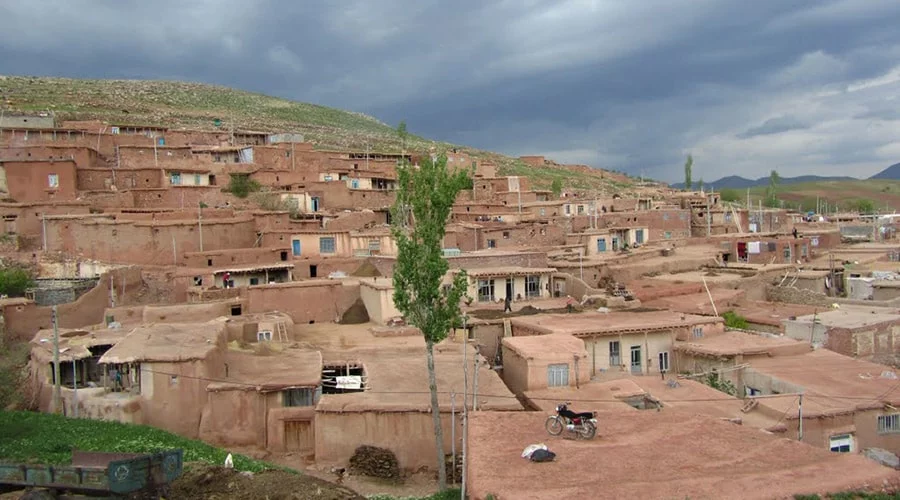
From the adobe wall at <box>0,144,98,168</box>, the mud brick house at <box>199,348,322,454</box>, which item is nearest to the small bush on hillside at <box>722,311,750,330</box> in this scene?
the mud brick house at <box>199,348,322,454</box>

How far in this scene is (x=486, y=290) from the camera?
27156 mm

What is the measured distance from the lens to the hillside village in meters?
12.4

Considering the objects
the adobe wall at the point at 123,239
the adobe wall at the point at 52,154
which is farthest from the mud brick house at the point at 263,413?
the adobe wall at the point at 52,154

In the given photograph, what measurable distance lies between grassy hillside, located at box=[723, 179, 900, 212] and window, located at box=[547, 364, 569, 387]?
252 ft

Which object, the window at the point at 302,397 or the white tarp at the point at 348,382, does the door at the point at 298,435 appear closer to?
the window at the point at 302,397

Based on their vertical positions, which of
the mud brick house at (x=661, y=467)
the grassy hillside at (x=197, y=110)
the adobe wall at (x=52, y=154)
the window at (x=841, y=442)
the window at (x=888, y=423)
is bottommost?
the window at (x=841, y=442)

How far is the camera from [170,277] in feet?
87.7

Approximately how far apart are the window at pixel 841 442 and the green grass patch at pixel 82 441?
11.9 meters

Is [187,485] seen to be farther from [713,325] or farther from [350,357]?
[713,325]

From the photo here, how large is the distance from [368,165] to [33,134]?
63.9ft

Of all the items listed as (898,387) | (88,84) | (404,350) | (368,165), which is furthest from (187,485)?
(88,84)

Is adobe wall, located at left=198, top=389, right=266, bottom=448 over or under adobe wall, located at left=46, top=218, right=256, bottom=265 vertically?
under

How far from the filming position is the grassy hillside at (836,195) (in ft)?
323

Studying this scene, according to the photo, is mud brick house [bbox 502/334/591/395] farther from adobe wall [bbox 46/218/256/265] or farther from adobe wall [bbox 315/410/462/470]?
adobe wall [bbox 46/218/256/265]
